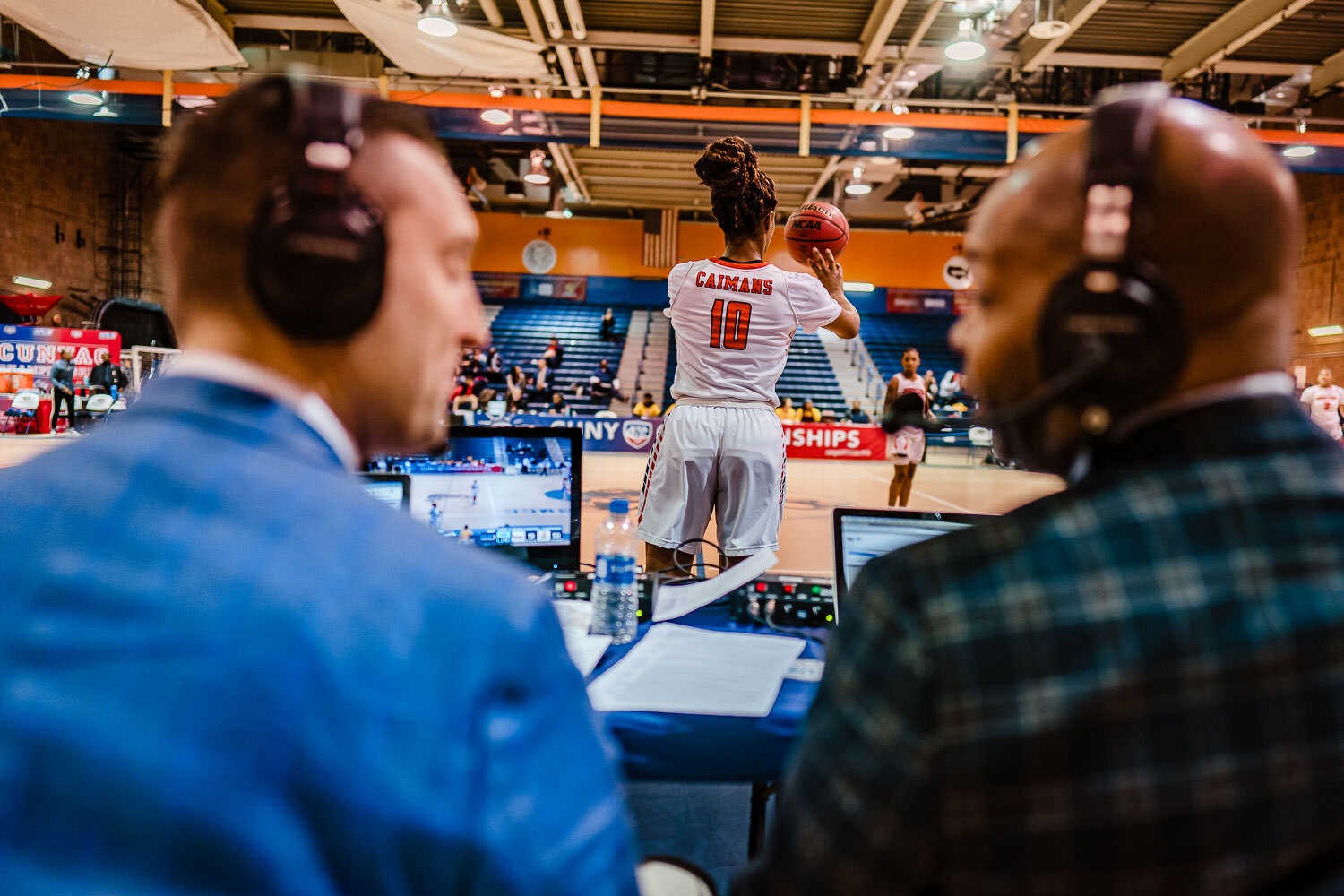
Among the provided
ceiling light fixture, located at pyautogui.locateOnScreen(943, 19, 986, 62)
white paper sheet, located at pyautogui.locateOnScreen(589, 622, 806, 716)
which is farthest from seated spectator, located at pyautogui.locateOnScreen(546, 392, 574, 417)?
white paper sheet, located at pyautogui.locateOnScreen(589, 622, 806, 716)

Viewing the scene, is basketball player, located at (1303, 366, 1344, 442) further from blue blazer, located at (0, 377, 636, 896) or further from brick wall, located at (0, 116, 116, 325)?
brick wall, located at (0, 116, 116, 325)

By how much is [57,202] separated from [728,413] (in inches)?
836

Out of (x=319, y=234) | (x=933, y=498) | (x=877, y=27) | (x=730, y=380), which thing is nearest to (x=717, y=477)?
(x=730, y=380)

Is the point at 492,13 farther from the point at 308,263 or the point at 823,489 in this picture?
the point at 308,263

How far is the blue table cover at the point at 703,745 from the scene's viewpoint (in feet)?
4.16

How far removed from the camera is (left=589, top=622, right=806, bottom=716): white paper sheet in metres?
1.32

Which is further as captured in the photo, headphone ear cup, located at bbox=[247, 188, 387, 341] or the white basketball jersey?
the white basketball jersey

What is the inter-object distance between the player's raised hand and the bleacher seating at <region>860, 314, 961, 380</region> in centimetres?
1960

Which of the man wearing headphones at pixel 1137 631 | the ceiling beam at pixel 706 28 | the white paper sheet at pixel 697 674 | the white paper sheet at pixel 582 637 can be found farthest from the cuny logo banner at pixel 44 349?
the man wearing headphones at pixel 1137 631

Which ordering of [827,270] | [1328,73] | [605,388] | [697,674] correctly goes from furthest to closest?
[605,388] → [1328,73] → [827,270] → [697,674]

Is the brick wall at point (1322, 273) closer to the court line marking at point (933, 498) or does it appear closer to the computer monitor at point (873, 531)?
the court line marking at point (933, 498)

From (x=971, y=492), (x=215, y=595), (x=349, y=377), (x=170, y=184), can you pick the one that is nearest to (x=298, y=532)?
(x=215, y=595)

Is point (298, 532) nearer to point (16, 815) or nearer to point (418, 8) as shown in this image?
point (16, 815)

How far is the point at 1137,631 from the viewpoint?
0.53 m
